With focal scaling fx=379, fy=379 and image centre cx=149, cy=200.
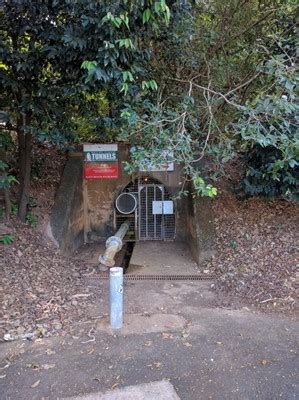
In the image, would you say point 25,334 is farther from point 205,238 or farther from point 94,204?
point 94,204

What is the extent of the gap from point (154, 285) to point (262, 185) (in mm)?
2257

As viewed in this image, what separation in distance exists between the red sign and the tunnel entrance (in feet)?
2.07

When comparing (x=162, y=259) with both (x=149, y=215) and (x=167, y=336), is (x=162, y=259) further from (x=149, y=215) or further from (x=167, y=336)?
(x=167, y=336)

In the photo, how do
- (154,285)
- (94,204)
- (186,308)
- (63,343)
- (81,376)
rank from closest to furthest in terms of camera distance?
(81,376), (63,343), (186,308), (154,285), (94,204)

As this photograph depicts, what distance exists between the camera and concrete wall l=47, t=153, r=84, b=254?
603cm

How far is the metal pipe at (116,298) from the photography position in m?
3.55

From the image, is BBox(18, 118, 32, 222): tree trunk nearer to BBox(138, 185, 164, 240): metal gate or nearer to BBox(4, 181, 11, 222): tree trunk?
BBox(4, 181, 11, 222): tree trunk

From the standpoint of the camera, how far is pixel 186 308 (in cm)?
415

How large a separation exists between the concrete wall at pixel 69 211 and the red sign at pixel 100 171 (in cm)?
15

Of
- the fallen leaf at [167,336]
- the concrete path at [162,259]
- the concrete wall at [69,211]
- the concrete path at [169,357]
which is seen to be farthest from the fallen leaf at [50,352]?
the concrete wall at [69,211]

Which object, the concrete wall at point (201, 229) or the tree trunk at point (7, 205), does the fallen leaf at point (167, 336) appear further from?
the tree trunk at point (7, 205)

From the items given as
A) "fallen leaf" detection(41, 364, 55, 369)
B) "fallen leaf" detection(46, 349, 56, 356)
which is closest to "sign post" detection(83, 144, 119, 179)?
"fallen leaf" detection(46, 349, 56, 356)

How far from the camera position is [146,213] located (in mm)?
7734

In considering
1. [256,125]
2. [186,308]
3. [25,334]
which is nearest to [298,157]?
[256,125]
